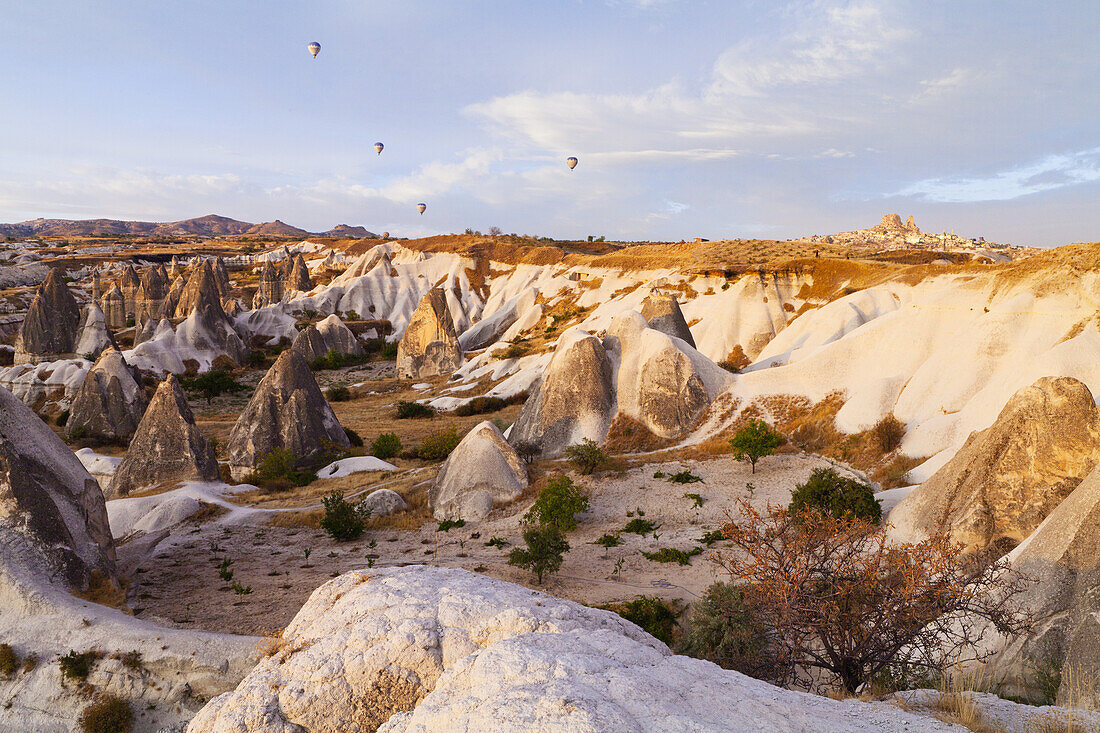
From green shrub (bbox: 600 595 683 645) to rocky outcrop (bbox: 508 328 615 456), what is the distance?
14.1m

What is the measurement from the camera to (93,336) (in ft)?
179

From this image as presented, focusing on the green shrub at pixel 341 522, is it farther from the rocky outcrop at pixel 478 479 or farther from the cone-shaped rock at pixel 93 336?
the cone-shaped rock at pixel 93 336

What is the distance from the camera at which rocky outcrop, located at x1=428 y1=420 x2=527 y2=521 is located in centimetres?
2230

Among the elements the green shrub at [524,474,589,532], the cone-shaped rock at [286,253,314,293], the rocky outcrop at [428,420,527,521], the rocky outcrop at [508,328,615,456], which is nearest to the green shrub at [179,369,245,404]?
the rocky outcrop at [508,328,615,456]

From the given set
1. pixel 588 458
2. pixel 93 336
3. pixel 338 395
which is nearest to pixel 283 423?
pixel 588 458

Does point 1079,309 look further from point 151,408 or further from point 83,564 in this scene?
point 151,408

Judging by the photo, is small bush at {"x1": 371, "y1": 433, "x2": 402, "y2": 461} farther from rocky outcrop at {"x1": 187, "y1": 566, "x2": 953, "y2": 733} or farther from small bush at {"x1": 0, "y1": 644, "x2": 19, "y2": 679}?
rocky outcrop at {"x1": 187, "y1": 566, "x2": 953, "y2": 733}

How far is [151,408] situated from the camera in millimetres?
25625

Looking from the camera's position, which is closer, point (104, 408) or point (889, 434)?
point (889, 434)

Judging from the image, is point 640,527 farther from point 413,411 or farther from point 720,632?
point 413,411

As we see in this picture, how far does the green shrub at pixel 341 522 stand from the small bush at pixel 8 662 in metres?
9.76

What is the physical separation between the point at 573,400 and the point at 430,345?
1252 inches

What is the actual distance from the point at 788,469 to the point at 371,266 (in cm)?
8025

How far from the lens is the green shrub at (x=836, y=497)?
16.8 meters
